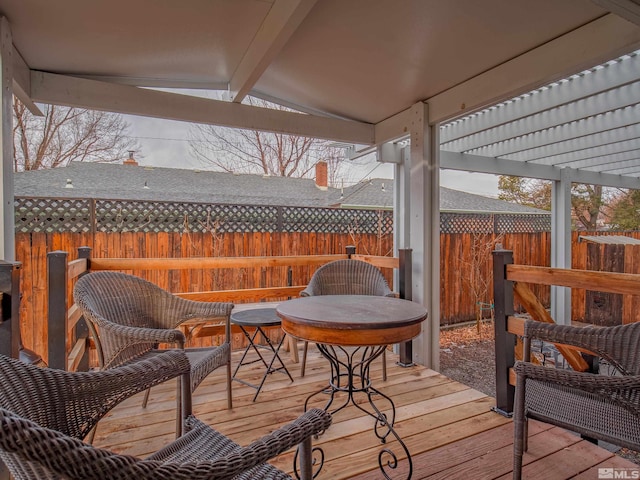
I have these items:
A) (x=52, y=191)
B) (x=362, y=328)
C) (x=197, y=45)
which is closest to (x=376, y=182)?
(x=52, y=191)

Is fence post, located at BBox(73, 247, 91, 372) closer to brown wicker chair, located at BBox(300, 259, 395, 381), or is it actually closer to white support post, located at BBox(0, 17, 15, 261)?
white support post, located at BBox(0, 17, 15, 261)

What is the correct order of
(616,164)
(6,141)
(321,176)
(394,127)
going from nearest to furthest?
(6,141) → (394,127) → (616,164) → (321,176)

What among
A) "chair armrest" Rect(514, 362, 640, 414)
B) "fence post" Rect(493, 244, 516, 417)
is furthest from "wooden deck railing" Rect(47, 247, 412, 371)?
"chair armrest" Rect(514, 362, 640, 414)

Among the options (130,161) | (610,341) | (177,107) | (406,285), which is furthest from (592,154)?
(130,161)

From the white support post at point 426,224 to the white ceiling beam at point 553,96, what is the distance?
3.49 ft

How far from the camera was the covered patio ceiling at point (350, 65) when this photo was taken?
2.04 metres

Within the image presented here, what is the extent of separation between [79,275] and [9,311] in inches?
59.0

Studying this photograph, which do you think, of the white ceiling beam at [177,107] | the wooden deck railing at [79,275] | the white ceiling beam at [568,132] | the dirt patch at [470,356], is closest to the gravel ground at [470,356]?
the dirt patch at [470,356]

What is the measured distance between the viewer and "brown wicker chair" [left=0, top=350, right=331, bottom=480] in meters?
0.66

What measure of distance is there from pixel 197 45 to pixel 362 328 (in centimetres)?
221

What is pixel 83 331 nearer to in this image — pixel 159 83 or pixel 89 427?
pixel 159 83

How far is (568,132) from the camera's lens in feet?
13.6

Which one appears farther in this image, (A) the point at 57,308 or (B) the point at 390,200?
(B) the point at 390,200

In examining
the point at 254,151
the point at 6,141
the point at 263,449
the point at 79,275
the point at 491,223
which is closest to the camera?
the point at 263,449
